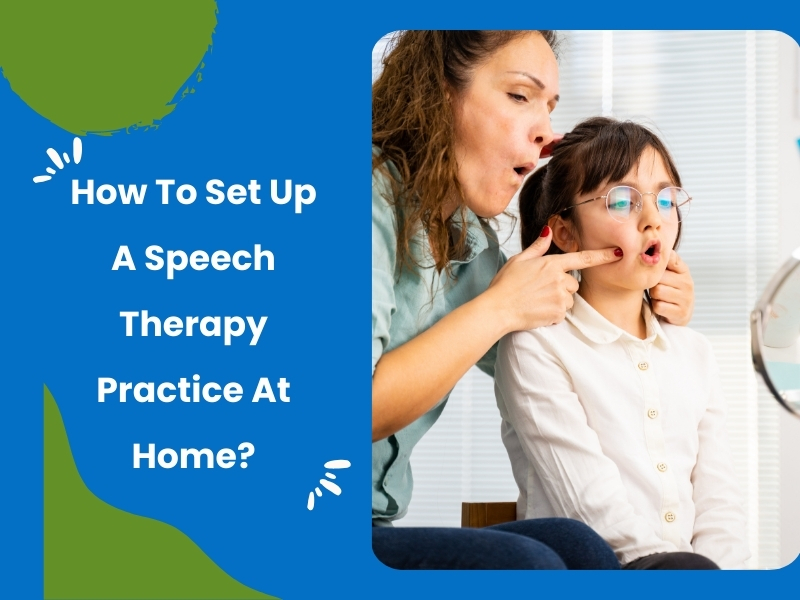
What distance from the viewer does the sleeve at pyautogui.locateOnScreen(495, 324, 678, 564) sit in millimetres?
1355

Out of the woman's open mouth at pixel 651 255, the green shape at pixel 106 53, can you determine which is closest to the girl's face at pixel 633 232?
the woman's open mouth at pixel 651 255

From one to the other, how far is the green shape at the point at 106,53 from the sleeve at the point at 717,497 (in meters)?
0.96

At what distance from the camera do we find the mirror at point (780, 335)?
4.57ft

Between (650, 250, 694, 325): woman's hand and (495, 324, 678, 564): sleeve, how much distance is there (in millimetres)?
195

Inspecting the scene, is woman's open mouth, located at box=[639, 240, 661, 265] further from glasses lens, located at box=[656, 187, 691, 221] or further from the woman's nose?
the woman's nose

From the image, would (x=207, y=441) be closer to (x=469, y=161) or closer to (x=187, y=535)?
(x=187, y=535)

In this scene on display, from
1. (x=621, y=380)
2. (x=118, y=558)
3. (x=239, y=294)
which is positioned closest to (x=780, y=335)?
(x=621, y=380)

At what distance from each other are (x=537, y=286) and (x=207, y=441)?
22.7 inches

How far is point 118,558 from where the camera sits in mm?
1399

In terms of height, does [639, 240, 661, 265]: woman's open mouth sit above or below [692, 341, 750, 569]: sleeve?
above

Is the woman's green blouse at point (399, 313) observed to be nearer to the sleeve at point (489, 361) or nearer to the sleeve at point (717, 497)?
the sleeve at point (489, 361)

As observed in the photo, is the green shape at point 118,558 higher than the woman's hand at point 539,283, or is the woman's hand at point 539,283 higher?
the woman's hand at point 539,283

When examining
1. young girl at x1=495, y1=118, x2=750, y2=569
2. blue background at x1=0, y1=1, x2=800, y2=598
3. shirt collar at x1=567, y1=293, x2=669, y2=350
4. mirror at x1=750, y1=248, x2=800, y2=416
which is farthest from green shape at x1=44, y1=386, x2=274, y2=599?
mirror at x1=750, y1=248, x2=800, y2=416

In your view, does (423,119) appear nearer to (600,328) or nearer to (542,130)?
(542,130)
